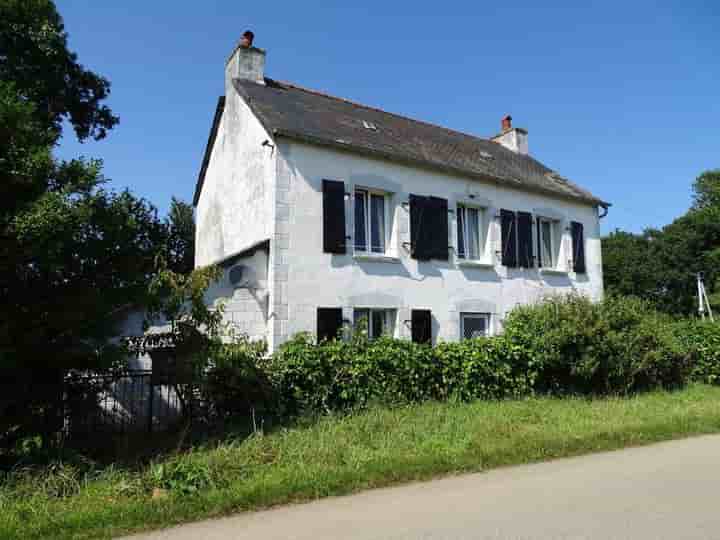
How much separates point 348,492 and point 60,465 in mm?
→ 2979

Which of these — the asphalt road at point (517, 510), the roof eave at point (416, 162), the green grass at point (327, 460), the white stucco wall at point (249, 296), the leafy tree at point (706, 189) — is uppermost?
the leafy tree at point (706, 189)

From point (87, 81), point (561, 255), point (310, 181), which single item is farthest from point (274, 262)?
point (561, 255)

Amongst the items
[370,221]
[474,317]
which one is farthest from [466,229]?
[370,221]

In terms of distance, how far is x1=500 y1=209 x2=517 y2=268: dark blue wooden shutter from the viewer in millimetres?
13617

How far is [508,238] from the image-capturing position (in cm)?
1373

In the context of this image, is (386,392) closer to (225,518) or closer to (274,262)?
(274,262)

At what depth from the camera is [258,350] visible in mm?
8297

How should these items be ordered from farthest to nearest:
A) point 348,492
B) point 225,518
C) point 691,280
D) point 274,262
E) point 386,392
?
1. point 691,280
2. point 274,262
3. point 386,392
4. point 348,492
5. point 225,518

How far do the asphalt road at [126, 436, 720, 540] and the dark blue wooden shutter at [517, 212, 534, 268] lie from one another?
805 centimetres

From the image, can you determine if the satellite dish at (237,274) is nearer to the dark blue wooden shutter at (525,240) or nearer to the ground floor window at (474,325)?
the ground floor window at (474,325)

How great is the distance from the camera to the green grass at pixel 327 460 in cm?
465

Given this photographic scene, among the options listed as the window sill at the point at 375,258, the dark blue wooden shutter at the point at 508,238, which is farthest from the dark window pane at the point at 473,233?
the window sill at the point at 375,258

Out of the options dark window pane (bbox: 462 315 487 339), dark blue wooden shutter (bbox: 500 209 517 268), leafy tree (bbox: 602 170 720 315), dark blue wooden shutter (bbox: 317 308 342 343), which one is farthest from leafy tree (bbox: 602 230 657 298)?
dark blue wooden shutter (bbox: 317 308 342 343)

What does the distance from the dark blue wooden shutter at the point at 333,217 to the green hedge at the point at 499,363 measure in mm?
2075
